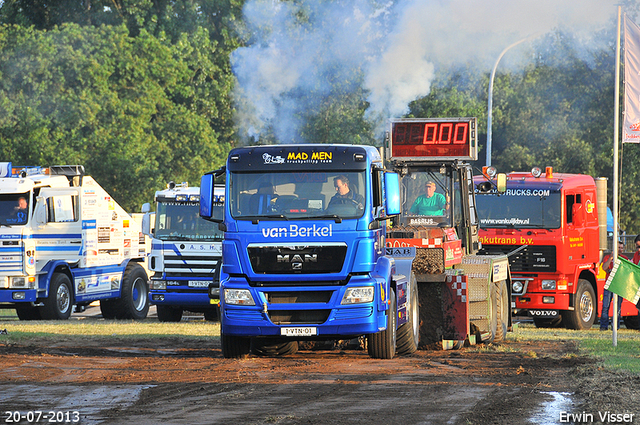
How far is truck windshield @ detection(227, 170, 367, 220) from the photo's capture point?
12.3 m

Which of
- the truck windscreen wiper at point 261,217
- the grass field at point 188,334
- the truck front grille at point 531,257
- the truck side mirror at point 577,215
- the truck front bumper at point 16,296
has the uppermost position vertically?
the truck side mirror at point 577,215

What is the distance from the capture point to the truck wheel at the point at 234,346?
1312 cm

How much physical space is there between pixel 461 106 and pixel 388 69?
698cm

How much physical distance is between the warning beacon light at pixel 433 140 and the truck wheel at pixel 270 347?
3.36 m

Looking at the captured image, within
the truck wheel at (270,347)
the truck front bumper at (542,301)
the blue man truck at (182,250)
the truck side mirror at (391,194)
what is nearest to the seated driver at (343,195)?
the truck side mirror at (391,194)

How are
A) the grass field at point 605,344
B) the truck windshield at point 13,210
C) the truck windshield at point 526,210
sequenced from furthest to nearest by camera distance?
1. the truck windshield at point 13,210
2. the truck windshield at point 526,210
3. the grass field at point 605,344

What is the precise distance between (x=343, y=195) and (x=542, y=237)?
8835mm

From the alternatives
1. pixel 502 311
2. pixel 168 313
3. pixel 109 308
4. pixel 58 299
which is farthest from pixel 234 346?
pixel 109 308

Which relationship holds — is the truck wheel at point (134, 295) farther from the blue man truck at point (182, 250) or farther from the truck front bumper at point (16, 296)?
the truck front bumper at point (16, 296)

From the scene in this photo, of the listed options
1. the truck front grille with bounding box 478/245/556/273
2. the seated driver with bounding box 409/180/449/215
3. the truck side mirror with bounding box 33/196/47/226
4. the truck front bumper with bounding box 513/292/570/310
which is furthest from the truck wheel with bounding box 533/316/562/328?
the truck side mirror with bounding box 33/196/47/226

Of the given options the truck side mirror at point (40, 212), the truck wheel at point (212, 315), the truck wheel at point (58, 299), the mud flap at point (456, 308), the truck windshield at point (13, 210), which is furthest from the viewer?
the truck wheel at point (212, 315)

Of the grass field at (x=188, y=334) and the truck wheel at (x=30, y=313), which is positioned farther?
the truck wheel at (x=30, y=313)

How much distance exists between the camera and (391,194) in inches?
494

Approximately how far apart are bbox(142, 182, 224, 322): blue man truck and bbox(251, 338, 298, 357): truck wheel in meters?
8.23
